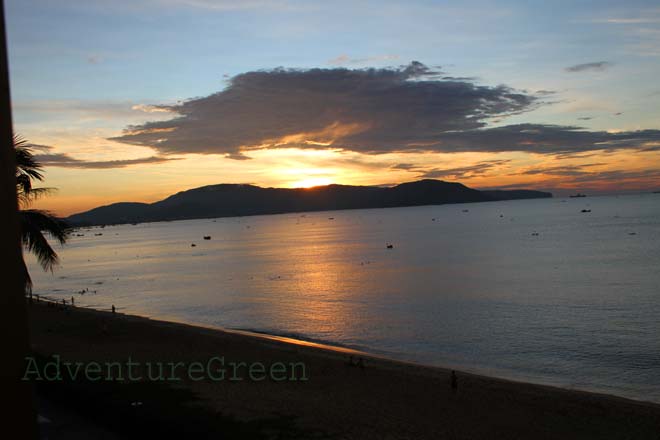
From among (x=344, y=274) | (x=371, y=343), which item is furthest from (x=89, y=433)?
(x=344, y=274)

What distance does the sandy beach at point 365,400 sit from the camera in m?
12.6

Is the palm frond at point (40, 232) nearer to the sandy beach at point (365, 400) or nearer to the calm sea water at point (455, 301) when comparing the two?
the sandy beach at point (365, 400)

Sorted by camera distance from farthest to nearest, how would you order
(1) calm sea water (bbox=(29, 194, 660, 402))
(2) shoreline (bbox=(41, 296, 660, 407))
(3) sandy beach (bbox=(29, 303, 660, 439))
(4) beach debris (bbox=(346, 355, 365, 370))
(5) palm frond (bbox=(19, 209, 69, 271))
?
(1) calm sea water (bbox=(29, 194, 660, 402))
(4) beach debris (bbox=(346, 355, 365, 370))
(2) shoreline (bbox=(41, 296, 660, 407))
(5) palm frond (bbox=(19, 209, 69, 271))
(3) sandy beach (bbox=(29, 303, 660, 439))

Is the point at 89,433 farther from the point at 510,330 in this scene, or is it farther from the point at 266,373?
the point at 510,330

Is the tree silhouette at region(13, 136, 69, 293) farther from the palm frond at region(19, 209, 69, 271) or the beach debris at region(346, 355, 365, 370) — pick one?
the beach debris at region(346, 355, 365, 370)

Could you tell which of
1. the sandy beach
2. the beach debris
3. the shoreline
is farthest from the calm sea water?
the beach debris

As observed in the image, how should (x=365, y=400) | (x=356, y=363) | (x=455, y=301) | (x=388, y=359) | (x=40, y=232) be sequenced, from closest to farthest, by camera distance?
(x=40, y=232)
(x=365, y=400)
(x=356, y=363)
(x=388, y=359)
(x=455, y=301)

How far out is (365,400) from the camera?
50.2 ft

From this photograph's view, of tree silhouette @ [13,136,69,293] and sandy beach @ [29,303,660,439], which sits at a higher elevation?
tree silhouette @ [13,136,69,293]

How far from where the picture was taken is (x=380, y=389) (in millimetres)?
16703

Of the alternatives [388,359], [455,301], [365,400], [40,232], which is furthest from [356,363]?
[455,301]

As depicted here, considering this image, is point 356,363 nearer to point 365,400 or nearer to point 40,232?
point 365,400

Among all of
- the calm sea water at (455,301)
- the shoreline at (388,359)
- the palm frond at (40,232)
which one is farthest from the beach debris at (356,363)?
the palm frond at (40,232)

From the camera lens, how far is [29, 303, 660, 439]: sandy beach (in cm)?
1259
